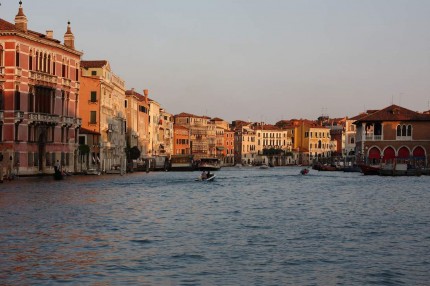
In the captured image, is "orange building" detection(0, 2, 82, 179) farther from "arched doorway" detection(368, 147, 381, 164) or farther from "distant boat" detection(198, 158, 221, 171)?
"distant boat" detection(198, 158, 221, 171)

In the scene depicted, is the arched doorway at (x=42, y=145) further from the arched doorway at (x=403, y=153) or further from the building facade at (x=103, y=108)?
the arched doorway at (x=403, y=153)

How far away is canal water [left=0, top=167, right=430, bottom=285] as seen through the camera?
1349 cm

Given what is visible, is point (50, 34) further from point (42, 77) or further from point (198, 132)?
point (198, 132)

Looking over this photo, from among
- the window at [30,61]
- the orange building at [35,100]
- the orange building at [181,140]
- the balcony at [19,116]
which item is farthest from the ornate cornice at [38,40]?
the orange building at [181,140]

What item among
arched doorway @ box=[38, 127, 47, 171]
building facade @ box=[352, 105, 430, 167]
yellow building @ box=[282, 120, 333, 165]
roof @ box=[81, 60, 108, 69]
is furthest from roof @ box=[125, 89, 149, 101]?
yellow building @ box=[282, 120, 333, 165]

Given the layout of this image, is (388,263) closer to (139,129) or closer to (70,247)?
(70,247)

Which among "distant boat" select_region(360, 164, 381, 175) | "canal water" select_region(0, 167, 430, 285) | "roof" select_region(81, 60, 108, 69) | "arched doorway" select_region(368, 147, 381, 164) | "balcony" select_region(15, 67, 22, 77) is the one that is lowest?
"canal water" select_region(0, 167, 430, 285)

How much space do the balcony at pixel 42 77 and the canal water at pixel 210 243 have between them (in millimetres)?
22036

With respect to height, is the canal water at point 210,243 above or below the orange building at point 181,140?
below

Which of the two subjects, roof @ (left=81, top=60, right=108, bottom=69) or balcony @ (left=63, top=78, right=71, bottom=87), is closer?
balcony @ (left=63, top=78, right=71, bottom=87)

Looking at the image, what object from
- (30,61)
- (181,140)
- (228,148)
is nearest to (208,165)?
(181,140)

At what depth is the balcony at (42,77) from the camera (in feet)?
169

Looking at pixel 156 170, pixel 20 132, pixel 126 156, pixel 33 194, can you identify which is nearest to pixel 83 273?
pixel 33 194

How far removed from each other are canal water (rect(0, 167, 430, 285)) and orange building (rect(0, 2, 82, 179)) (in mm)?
Answer: 19735
